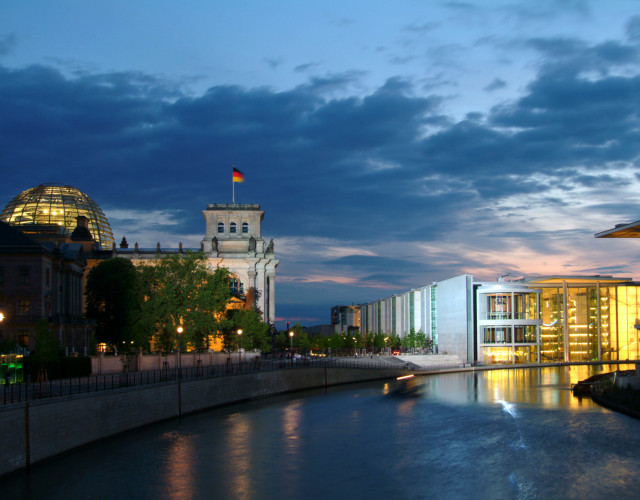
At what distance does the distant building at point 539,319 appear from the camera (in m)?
125

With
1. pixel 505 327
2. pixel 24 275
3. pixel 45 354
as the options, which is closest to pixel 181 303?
pixel 24 275

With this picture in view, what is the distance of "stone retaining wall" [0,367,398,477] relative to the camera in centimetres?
3269

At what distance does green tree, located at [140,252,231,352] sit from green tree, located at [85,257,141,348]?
1.39m

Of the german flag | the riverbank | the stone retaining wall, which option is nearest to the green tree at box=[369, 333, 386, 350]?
the german flag

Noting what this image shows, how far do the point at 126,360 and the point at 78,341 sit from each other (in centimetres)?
2732

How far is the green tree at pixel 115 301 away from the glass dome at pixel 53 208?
64.2 meters

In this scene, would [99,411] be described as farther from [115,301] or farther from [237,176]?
[237,176]

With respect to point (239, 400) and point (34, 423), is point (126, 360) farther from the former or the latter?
point (34, 423)

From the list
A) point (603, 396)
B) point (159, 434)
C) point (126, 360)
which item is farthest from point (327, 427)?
point (603, 396)

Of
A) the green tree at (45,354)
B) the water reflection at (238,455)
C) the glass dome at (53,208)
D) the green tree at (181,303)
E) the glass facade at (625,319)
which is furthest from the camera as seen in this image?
the glass dome at (53,208)

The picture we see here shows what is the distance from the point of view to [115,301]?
8562cm

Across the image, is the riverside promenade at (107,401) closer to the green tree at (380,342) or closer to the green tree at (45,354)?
the green tree at (45,354)

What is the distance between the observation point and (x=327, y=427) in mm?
51812

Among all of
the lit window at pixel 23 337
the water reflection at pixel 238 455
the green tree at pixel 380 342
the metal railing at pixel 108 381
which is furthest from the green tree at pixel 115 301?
the green tree at pixel 380 342
